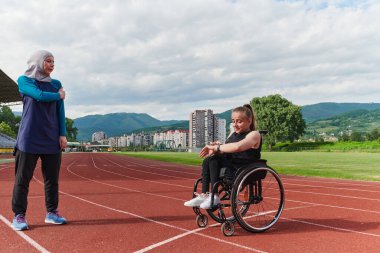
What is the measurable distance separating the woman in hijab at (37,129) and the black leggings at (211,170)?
1772 millimetres

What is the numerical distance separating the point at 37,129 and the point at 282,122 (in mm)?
77332

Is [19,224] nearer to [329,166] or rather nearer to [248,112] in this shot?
[248,112]

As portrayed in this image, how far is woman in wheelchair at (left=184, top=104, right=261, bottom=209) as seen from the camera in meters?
4.15

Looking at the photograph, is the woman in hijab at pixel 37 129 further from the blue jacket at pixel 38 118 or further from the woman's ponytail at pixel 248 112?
the woman's ponytail at pixel 248 112

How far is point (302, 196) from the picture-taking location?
780 cm

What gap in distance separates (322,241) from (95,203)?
4047 millimetres

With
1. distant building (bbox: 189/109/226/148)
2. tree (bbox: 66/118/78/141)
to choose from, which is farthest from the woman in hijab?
distant building (bbox: 189/109/226/148)

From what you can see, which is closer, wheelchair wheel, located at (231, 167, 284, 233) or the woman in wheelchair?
wheelchair wheel, located at (231, 167, 284, 233)

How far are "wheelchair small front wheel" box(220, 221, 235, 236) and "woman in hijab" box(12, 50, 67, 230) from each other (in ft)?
6.71

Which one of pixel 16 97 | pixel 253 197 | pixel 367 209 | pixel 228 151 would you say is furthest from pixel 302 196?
pixel 16 97

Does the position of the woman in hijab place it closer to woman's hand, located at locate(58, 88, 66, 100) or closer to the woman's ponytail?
woman's hand, located at locate(58, 88, 66, 100)

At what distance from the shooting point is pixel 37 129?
4438 millimetres

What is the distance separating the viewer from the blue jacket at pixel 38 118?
14.4 feet

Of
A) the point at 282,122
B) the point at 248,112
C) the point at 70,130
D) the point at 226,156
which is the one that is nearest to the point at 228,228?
the point at 226,156
